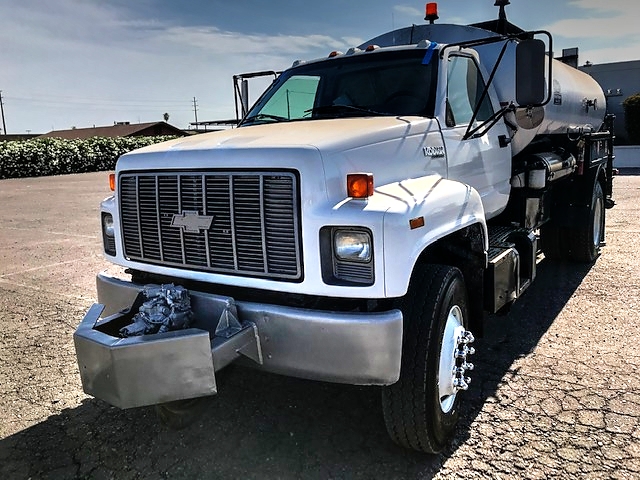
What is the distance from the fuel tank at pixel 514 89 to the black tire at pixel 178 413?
119 inches

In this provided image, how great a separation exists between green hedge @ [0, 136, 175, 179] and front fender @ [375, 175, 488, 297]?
27.9 meters

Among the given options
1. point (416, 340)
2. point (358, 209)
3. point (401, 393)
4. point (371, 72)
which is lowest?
point (401, 393)

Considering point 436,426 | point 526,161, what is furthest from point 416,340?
point 526,161

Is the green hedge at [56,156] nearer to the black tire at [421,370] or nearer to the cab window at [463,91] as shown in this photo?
the cab window at [463,91]

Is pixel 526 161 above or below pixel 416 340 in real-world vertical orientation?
above

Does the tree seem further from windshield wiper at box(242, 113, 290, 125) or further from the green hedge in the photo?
windshield wiper at box(242, 113, 290, 125)

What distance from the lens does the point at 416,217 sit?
114 inches

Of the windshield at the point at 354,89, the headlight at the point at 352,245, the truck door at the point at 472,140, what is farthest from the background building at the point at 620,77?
the headlight at the point at 352,245

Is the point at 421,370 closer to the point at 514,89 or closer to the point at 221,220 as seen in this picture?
the point at 221,220

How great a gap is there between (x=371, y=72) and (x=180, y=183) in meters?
1.88

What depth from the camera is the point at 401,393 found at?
3.01m

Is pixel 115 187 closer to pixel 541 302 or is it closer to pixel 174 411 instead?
pixel 174 411

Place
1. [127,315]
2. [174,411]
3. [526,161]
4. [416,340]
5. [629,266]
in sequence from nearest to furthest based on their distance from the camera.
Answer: [416,340]
[127,315]
[174,411]
[526,161]
[629,266]

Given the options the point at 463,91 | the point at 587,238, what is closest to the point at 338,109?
the point at 463,91
